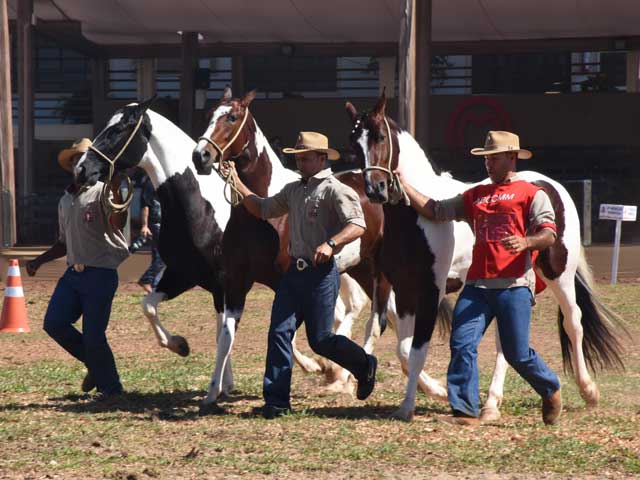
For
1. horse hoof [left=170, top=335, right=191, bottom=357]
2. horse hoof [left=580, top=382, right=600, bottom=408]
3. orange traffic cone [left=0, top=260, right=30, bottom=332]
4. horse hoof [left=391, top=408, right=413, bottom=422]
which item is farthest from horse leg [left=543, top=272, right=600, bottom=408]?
orange traffic cone [left=0, top=260, right=30, bottom=332]

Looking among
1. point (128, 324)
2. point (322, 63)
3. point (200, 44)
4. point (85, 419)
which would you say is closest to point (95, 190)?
point (85, 419)


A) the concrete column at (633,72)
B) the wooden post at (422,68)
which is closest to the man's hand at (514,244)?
the wooden post at (422,68)

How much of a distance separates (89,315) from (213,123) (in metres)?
1.63

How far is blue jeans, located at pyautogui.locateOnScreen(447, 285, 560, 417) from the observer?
7609 millimetres

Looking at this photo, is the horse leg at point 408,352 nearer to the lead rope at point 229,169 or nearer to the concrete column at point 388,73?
the lead rope at point 229,169

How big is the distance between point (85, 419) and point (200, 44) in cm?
2150

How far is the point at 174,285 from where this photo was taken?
371 inches

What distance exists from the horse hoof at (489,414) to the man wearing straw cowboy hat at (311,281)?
0.77 m

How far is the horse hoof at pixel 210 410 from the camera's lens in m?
8.32

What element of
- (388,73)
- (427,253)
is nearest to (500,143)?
(427,253)

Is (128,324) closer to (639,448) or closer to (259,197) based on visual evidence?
(259,197)

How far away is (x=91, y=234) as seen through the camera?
29.0 ft

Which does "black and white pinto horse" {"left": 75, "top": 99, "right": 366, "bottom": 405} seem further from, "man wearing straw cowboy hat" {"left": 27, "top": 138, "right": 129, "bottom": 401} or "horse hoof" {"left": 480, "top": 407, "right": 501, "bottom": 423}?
"horse hoof" {"left": 480, "top": 407, "right": 501, "bottom": 423}

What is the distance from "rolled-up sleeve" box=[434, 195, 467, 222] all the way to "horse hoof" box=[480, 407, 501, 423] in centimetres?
129
